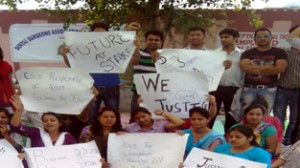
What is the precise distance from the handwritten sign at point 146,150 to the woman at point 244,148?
0.43 metres

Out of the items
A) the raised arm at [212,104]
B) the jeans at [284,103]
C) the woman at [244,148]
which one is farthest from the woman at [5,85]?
the jeans at [284,103]

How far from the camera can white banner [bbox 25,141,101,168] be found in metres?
3.63

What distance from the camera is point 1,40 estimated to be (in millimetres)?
12312

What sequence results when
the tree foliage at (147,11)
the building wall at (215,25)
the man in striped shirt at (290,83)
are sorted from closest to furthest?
the man in striped shirt at (290,83) < the tree foliage at (147,11) < the building wall at (215,25)

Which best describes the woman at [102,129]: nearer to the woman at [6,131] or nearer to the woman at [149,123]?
the woman at [149,123]

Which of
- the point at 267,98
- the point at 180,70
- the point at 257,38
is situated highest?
the point at 257,38

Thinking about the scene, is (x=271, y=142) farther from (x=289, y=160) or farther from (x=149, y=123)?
(x=149, y=123)

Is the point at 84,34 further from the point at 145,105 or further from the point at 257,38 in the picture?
the point at 257,38

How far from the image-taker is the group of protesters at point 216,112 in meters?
3.89

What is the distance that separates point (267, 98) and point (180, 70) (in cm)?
114

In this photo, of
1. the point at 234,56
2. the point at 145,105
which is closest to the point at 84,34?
the point at 145,105

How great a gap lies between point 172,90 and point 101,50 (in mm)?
958

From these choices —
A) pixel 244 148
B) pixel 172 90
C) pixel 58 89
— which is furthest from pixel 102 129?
pixel 244 148

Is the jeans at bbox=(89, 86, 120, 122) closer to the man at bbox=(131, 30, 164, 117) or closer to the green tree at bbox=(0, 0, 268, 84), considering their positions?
the man at bbox=(131, 30, 164, 117)
